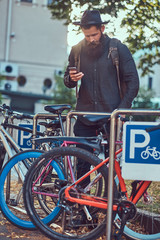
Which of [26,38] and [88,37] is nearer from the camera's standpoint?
[88,37]

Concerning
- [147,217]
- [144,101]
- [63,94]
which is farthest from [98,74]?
[63,94]

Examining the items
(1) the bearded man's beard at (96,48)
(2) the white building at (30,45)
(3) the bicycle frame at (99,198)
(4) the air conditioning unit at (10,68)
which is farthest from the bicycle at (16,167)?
(2) the white building at (30,45)

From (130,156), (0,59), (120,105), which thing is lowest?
(130,156)

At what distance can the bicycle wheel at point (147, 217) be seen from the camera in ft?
12.2

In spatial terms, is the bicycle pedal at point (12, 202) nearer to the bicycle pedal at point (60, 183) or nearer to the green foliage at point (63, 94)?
the bicycle pedal at point (60, 183)

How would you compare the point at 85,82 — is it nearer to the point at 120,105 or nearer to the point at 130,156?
the point at 120,105

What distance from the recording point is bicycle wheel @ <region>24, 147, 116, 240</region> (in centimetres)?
358

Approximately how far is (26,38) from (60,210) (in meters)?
42.1

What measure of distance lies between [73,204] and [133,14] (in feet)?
18.8

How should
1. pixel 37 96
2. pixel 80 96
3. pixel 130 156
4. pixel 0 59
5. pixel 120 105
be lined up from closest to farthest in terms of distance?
pixel 130 156
pixel 120 105
pixel 80 96
pixel 37 96
pixel 0 59

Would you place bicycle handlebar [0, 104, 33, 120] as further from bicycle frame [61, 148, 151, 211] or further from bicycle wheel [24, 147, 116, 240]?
bicycle frame [61, 148, 151, 211]

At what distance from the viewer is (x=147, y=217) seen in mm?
3986

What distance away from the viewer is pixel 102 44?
4.36 m

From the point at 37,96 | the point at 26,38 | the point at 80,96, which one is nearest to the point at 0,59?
the point at 26,38
